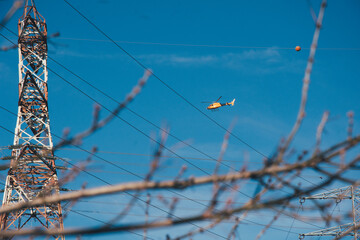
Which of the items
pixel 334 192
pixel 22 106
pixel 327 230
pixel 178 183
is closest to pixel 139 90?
pixel 178 183

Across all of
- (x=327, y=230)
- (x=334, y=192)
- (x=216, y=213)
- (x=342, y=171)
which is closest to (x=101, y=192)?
(x=216, y=213)

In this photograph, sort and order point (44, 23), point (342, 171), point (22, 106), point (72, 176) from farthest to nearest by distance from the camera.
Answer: point (44, 23) → point (22, 106) → point (72, 176) → point (342, 171)

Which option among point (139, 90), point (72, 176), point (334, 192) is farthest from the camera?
point (334, 192)

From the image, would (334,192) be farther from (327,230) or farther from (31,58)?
(31,58)

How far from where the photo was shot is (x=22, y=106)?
18.5 m

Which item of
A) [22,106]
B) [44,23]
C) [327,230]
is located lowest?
[22,106]

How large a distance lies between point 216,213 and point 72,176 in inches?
56.6

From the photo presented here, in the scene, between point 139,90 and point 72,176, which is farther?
point 72,176

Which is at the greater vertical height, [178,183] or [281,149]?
[281,149]

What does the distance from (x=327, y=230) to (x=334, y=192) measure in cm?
248

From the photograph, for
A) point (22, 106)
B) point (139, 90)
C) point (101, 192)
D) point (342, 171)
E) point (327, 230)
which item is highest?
point (327, 230)

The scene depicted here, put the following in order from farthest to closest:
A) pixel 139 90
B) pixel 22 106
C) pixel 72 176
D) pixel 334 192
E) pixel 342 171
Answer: pixel 334 192 < pixel 22 106 < pixel 72 176 < pixel 139 90 < pixel 342 171

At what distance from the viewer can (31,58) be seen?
63.4ft

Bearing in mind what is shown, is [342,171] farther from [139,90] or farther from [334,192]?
[334,192]
